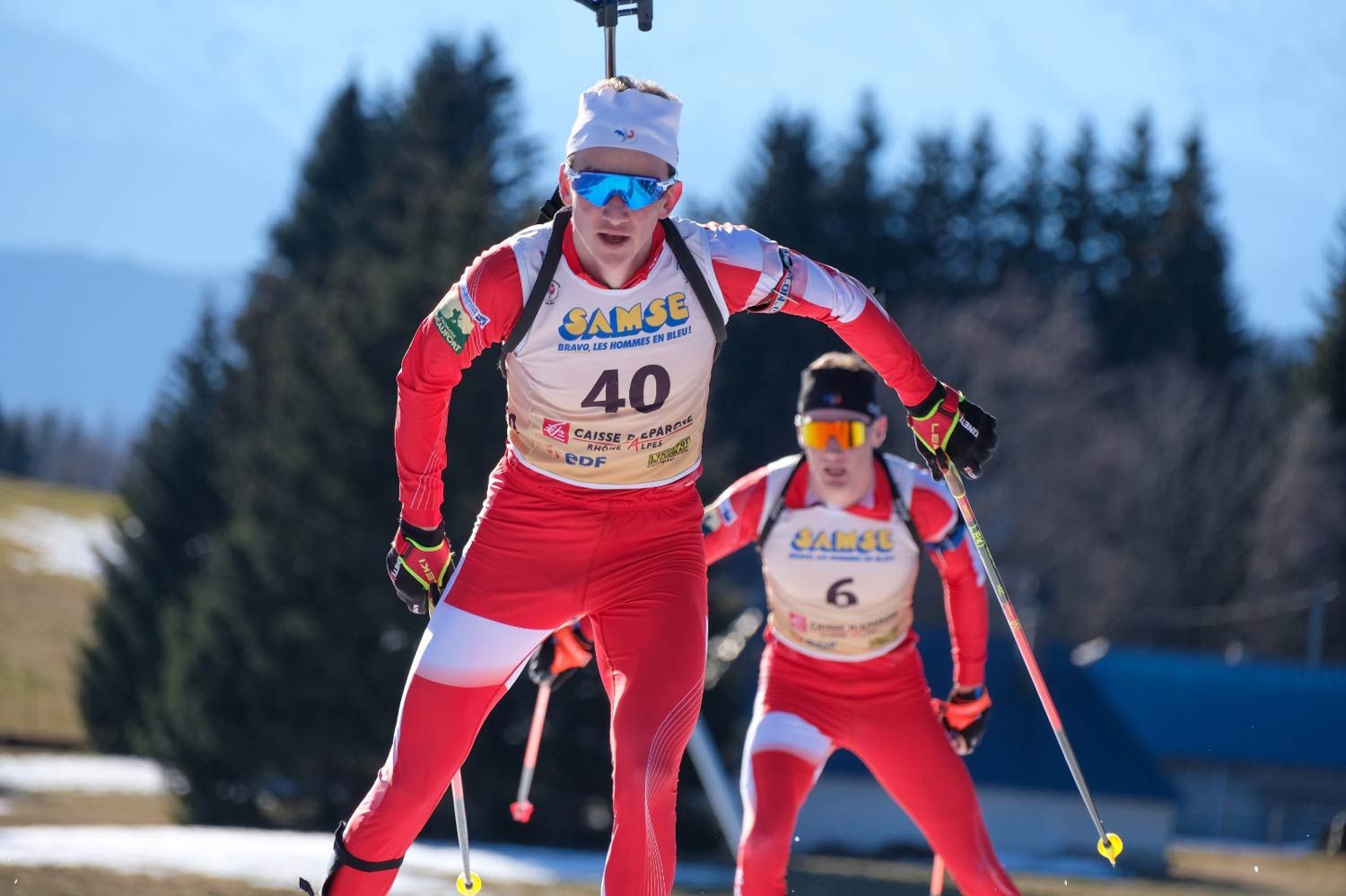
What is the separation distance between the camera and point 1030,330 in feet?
167

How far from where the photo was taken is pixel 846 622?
289 inches

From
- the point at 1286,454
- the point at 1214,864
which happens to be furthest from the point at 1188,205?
the point at 1214,864

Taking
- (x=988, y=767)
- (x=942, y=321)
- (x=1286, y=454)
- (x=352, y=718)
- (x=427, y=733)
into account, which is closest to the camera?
(x=427, y=733)

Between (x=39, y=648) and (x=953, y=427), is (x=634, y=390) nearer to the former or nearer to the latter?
(x=953, y=427)

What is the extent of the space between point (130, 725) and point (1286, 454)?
34991mm

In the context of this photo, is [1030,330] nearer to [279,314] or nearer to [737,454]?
[737,454]

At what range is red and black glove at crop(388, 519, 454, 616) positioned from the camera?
577cm

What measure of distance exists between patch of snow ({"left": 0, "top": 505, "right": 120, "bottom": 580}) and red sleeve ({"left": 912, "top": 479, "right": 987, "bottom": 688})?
63.3m

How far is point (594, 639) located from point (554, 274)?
46.8 inches

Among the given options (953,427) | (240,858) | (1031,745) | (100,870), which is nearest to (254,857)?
(240,858)

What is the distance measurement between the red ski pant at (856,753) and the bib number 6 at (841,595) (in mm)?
243

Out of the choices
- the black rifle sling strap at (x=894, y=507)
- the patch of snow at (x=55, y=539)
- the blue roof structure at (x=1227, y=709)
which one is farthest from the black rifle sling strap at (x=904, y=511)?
the patch of snow at (x=55, y=539)

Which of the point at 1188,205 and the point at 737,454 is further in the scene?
the point at 1188,205

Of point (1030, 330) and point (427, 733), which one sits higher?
point (1030, 330)
